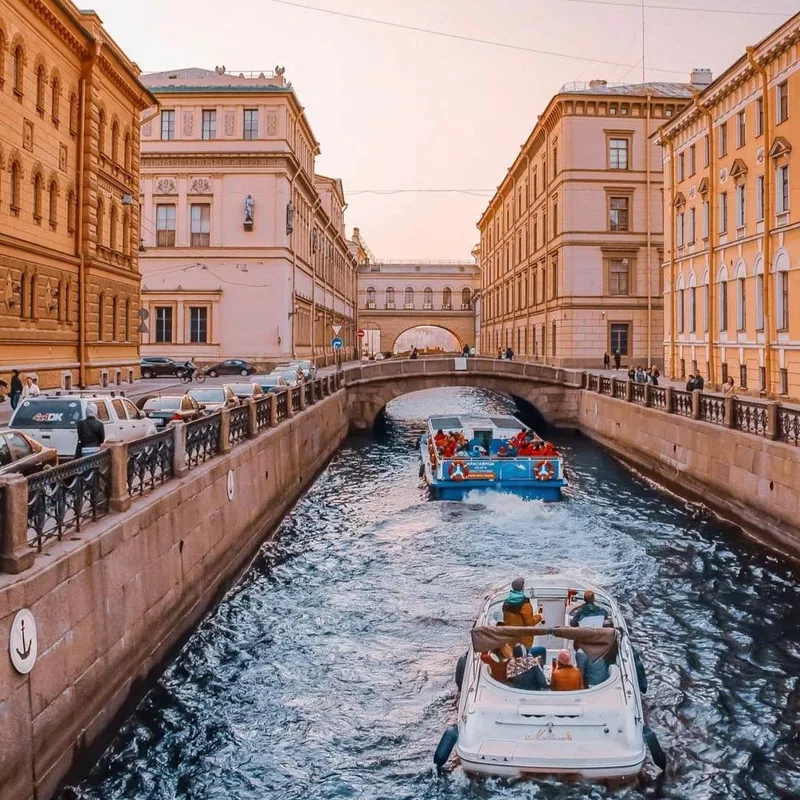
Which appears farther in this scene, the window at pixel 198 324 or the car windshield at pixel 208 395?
the window at pixel 198 324

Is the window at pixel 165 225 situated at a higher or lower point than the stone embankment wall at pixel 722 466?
higher

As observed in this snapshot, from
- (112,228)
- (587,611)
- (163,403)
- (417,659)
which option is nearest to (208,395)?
(163,403)

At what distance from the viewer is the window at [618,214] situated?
53.5 m

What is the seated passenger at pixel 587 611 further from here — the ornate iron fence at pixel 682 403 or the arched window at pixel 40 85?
the arched window at pixel 40 85

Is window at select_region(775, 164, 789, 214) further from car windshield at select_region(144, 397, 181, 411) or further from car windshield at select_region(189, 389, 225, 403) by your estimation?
car windshield at select_region(144, 397, 181, 411)

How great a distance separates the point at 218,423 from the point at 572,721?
1045cm

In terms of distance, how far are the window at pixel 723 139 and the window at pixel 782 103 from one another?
15.1 ft

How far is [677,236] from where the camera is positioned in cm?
4109

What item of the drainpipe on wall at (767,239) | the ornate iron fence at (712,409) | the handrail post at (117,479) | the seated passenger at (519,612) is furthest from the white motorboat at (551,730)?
the drainpipe on wall at (767,239)

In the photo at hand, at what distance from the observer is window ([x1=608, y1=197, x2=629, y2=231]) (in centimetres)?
5347

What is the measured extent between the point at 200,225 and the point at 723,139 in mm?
31002

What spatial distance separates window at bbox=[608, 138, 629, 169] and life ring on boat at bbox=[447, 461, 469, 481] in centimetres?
3344

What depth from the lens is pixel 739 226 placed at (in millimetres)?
33750

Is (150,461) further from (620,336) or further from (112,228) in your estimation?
(620,336)
